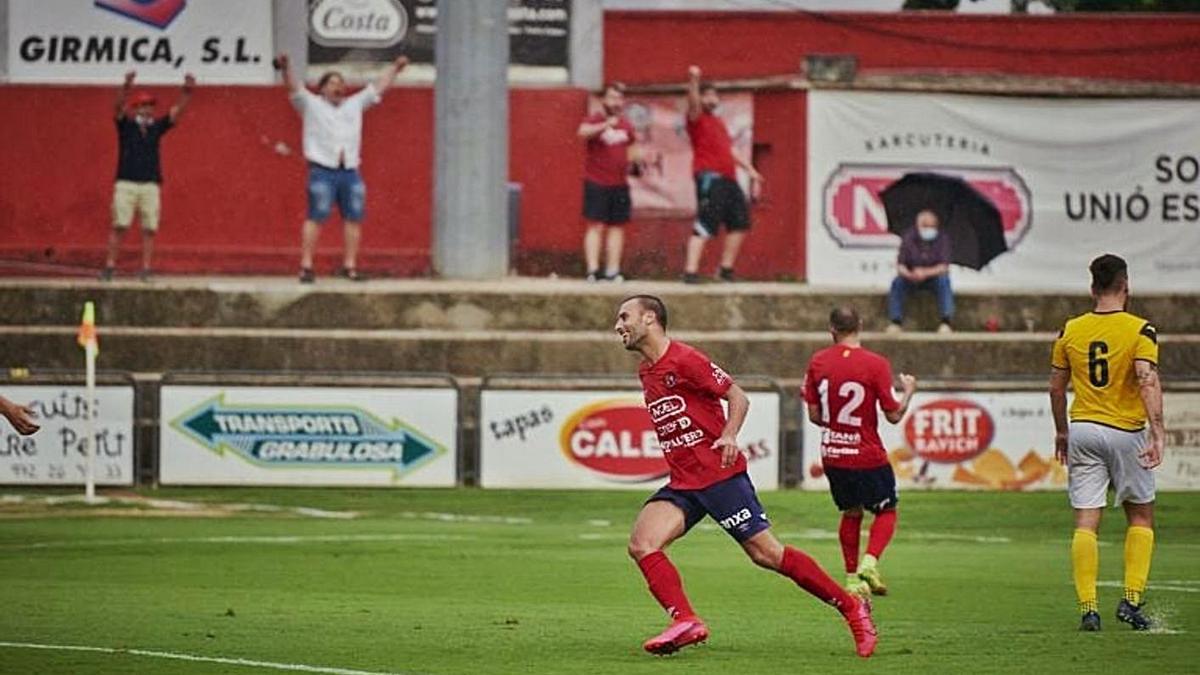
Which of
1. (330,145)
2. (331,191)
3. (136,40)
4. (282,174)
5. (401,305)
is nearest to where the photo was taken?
(401,305)

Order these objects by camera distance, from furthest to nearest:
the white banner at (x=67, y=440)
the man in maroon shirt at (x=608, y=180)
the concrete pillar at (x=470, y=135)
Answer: the concrete pillar at (x=470, y=135) → the man in maroon shirt at (x=608, y=180) → the white banner at (x=67, y=440)

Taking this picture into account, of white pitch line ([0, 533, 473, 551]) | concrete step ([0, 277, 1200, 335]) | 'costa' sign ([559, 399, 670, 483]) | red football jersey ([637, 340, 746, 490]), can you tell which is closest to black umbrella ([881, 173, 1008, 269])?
concrete step ([0, 277, 1200, 335])

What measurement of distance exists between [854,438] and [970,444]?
8.85 meters

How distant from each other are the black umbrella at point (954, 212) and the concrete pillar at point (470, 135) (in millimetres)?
4907

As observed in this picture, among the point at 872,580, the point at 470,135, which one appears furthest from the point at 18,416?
the point at 470,135

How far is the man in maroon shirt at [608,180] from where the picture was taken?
30.0 metres

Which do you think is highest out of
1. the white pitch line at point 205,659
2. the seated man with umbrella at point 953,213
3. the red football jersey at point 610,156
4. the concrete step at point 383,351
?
the red football jersey at point 610,156

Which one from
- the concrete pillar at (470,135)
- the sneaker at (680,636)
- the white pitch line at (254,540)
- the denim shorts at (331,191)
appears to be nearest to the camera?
the sneaker at (680,636)

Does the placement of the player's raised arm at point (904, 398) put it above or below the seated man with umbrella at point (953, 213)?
below

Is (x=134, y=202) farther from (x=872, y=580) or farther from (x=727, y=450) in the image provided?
(x=727, y=450)

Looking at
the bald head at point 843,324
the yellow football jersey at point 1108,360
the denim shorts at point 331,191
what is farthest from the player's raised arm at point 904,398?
the denim shorts at point 331,191

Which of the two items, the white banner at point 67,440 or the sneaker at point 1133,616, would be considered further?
the white banner at point 67,440

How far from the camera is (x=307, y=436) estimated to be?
25.9m

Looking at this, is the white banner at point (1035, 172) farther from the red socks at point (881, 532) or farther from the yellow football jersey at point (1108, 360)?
the yellow football jersey at point (1108, 360)
